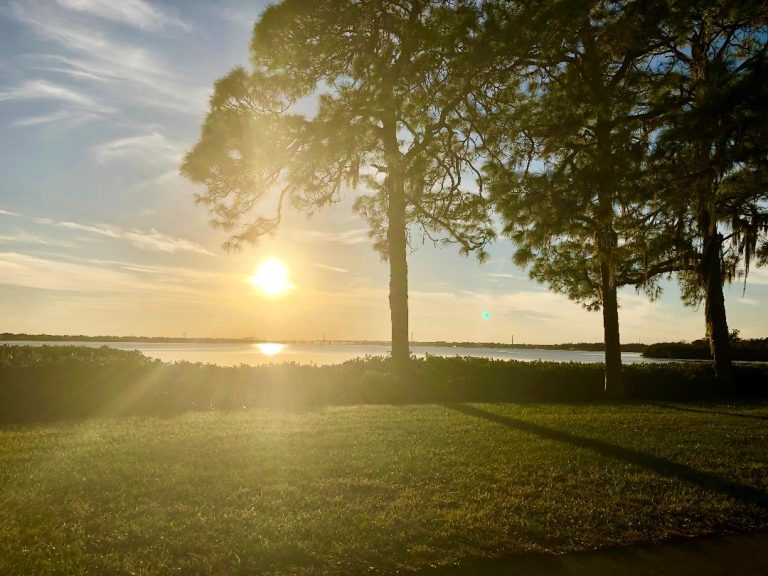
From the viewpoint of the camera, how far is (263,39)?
14.0 meters

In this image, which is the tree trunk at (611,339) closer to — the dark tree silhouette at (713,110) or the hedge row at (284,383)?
the hedge row at (284,383)

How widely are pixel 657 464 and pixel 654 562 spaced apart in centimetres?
381

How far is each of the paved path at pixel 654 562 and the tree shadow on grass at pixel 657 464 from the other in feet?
5.41

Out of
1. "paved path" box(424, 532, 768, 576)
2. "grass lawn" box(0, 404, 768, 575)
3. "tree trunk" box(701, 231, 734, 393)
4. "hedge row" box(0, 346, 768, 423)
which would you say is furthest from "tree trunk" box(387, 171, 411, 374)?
"paved path" box(424, 532, 768, 576)

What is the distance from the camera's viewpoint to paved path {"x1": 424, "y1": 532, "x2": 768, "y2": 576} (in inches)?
214

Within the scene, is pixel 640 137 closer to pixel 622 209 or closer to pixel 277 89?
pixel 622 209

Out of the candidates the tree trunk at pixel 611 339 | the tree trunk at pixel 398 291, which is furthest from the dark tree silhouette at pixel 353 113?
the tree trunk at pixel 611 339

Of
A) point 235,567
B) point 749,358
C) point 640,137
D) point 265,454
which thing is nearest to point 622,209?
point 640,137

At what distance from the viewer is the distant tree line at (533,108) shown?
988 centimetres

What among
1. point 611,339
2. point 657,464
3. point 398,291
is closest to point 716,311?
point 611,339

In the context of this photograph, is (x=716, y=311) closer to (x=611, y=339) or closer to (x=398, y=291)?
(x=611, y=339)

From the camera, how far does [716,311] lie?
18.9 m

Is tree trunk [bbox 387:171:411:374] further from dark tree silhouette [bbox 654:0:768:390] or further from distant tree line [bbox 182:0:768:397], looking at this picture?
dark tree silhouette [bbox 654:0:768:390]

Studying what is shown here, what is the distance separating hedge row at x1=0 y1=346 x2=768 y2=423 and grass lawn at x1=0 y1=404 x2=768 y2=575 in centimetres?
239
